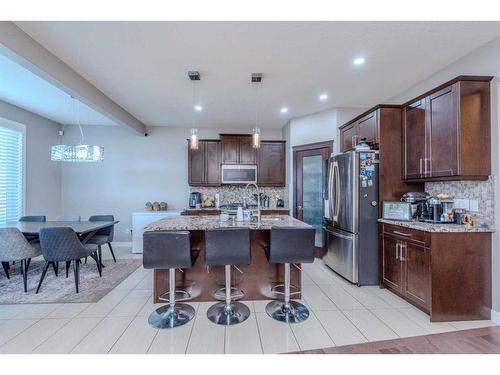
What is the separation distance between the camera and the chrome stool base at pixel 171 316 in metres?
2.38

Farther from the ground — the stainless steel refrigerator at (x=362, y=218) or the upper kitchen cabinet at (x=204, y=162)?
the upper kitchen cabinet at (x=204, y=162)

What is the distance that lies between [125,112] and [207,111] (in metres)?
1.51

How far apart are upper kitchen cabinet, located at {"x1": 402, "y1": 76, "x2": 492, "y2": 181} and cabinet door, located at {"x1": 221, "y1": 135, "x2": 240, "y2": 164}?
345 cm

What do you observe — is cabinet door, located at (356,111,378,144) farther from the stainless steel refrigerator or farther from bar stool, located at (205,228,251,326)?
bar stool, located at (205,228,251,326)

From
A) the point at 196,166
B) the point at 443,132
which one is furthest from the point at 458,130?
the point at 196,166

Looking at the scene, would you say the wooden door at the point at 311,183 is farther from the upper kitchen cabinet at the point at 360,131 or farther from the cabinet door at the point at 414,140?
the cabinet door at the point at 414,140

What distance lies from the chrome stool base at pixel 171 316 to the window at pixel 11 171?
377 cm

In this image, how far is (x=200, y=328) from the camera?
232 cm

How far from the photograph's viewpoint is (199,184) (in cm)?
544

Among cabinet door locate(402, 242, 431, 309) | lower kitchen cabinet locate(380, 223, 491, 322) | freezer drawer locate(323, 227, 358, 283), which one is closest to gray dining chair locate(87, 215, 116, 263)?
freezer drawer locate(323, 227, 358, 283)

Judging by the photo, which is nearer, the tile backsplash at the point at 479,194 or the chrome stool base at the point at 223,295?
the tile backsplash at the point at 479,194

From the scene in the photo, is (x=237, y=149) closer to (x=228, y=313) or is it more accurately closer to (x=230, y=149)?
(x=230, y=149)

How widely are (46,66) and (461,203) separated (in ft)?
15.1

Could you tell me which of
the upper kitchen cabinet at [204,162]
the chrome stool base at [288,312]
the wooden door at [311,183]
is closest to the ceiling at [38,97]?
the upper kitchen cabinet at [204,162]
